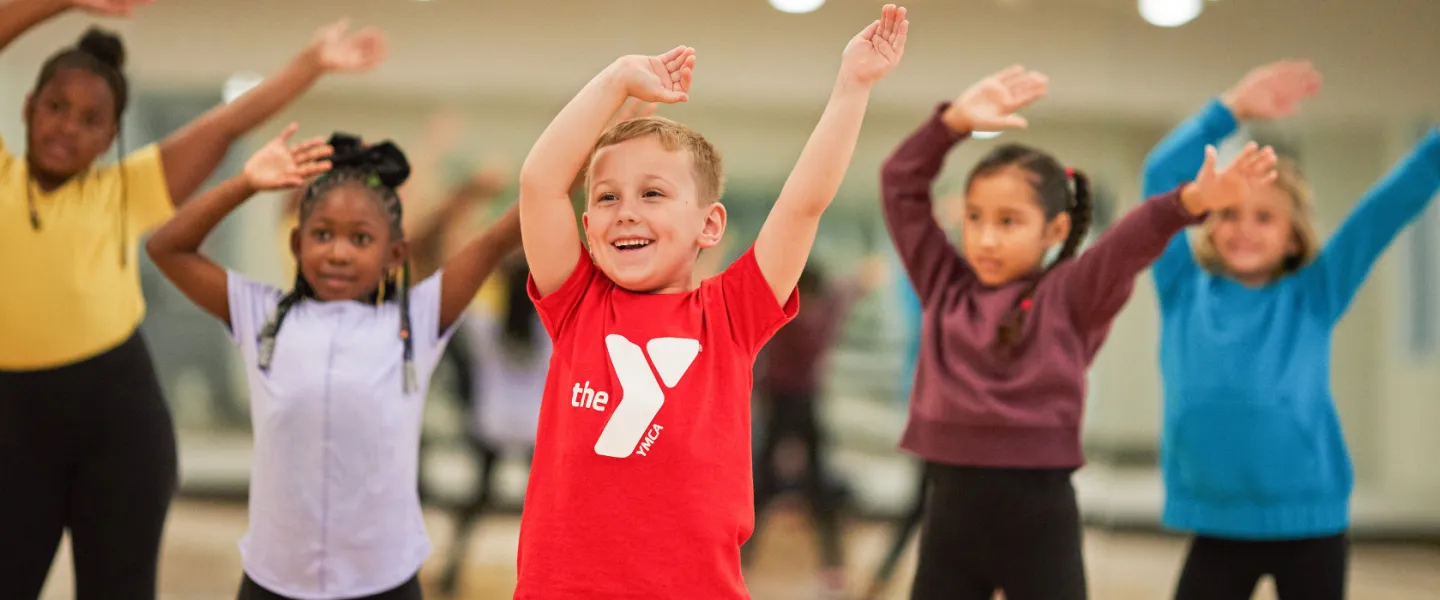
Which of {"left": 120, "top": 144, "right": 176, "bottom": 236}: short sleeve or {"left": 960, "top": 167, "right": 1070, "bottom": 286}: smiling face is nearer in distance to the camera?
{"left": 960, "top": 167, "right": 1070, "bottom": 286}: smiling face

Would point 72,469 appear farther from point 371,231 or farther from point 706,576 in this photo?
point 706,576

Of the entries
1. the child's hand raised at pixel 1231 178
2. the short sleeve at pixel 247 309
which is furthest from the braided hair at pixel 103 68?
the child's hand raised at pixel 1231 178

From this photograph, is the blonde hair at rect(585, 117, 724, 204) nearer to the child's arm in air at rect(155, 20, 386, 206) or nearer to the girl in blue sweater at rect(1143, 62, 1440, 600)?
the child's arm in air at rect(155, 20, 386, 206)

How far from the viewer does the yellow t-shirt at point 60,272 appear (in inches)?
80.0

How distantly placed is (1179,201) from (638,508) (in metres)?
1.08

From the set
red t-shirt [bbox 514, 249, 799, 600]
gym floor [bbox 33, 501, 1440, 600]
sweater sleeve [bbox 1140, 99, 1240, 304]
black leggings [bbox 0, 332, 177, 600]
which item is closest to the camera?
red t-shirt [bbox 514, 249, 799, 600]

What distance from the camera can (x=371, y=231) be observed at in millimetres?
1889

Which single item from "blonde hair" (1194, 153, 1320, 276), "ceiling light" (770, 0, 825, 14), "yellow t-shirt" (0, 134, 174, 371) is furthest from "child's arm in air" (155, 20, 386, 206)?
"ceiling light" (770, 0, 825, 14)

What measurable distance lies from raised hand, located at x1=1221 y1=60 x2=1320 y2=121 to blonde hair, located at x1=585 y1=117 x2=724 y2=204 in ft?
4.65

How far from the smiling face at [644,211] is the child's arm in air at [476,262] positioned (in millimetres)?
415

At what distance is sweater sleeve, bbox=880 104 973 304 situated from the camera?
2.14 m

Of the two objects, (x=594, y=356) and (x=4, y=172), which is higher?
(x=4, y=172)

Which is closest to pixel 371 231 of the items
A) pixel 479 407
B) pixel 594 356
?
pixel 594 356

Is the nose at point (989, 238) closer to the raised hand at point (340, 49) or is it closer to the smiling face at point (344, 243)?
the smiling face at point (344, 243)
